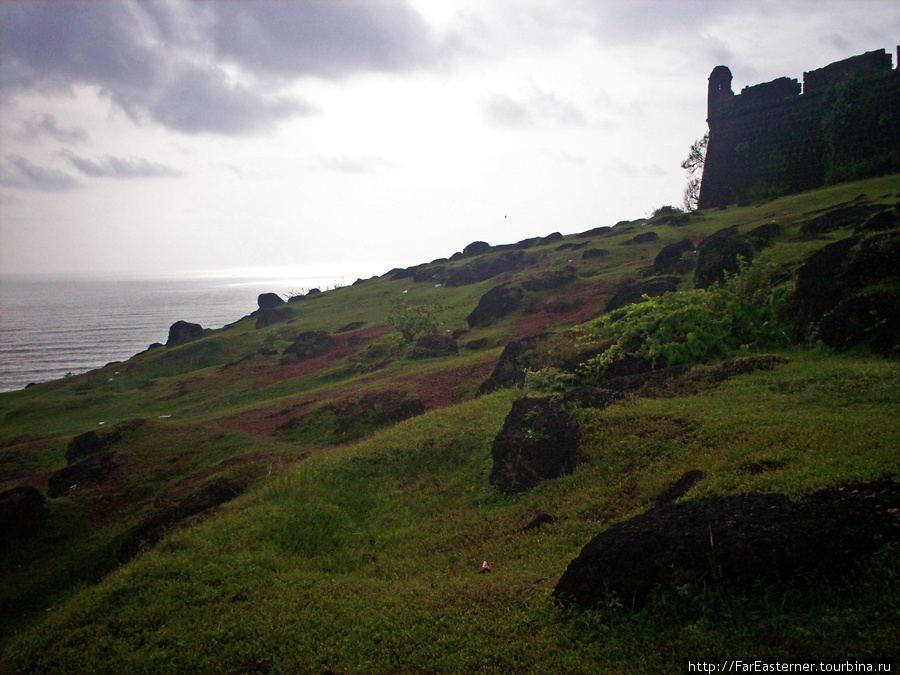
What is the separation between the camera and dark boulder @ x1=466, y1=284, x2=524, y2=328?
1280 inches

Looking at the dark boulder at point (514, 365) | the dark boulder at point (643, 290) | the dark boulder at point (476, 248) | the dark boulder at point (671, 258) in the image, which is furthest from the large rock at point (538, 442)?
the dark boulder at point (476, 248)

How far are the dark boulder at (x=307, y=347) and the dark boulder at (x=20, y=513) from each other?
71.6 ft

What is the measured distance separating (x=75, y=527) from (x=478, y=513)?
33.3ft

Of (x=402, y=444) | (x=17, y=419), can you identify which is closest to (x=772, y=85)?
(x=402, y=444)

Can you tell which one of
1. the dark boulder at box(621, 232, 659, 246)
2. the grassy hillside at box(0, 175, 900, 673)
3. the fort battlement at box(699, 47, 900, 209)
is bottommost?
the grassy hillside at box(0, 175, 900, 673)

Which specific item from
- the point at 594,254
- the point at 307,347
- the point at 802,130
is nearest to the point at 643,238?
the point at 594,254

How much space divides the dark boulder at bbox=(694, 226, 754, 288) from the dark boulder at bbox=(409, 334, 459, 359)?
38.9 ft

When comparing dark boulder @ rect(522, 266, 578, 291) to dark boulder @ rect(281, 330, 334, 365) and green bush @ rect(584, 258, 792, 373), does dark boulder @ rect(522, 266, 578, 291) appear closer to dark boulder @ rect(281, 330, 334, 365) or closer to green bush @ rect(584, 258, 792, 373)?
dark boulder @ rect(281, 330, 334, 365)

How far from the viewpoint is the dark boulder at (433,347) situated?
27.0 meters

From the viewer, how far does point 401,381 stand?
845 inches

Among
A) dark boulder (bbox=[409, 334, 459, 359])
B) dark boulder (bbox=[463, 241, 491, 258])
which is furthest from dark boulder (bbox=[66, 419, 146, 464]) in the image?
dark boulder (bbox=[463, 241, 491, 258])

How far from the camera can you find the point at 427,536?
346 inches

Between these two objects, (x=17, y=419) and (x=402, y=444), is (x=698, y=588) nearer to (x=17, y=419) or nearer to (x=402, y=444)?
(x=402, y=444)

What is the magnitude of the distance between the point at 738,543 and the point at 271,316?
51.9m
